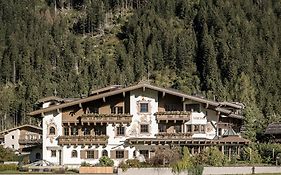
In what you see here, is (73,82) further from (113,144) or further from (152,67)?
(113,144)

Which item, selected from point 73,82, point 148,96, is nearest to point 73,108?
point 148,96

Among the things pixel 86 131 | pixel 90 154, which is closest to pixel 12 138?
pixel 86 131

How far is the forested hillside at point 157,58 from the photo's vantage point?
15016 cm

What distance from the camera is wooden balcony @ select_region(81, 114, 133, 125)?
194 feet

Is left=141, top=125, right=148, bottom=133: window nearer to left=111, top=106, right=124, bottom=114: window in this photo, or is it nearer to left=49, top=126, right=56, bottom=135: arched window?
left=111, top=106, right=124, bottom=114: window

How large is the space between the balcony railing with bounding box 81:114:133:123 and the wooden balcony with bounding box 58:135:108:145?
1.53m

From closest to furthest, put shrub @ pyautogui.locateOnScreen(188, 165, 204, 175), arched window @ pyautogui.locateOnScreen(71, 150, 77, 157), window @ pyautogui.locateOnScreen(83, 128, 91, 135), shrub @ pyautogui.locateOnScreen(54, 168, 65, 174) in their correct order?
shrub @ pyautogui.locateOnScreen(188, 165, 204, 175), shrub @ pyautogui.locateOnScreen(54, 168, 65, 174), arched window @ pyautogui.locateOnScreen(71, 150, 77, 157), window @ pyautogui.locateOnScreen(83, 128, 91, 135)

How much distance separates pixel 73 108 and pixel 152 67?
109 meters

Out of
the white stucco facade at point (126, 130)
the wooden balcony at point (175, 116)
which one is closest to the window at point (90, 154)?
the white stucco facade at point (126, 130)

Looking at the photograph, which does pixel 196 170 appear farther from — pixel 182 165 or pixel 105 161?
pixel 105 161

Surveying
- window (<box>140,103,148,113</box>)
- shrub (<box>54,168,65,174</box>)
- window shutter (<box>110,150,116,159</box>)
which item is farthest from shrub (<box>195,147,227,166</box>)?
shrub (<box>54,168,65,174</box>)

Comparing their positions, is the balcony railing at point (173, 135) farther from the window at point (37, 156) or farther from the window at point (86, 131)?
the window at point (37, 156)

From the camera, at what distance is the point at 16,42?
18488 cm

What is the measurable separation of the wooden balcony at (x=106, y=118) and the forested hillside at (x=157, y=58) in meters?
74.1
